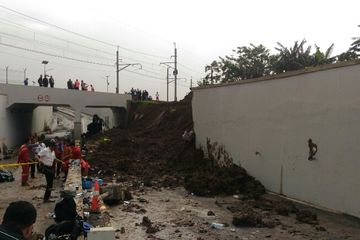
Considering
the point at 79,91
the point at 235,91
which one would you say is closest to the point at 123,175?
the point at 235,91

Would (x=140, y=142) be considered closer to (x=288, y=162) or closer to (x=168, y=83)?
(x=288, y=162)

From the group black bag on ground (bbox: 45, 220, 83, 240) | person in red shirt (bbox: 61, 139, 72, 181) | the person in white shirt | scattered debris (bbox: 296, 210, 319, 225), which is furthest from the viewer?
person in red shirt (bbox: 61, 139, 72, 181)

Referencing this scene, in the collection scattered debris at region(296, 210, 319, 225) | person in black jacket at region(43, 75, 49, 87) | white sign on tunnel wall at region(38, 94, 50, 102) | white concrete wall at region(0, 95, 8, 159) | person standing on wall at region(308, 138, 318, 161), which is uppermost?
person in black jacket at region(43, 75, 49, 87)

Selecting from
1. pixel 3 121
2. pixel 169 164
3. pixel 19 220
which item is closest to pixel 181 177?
pixel 169 164

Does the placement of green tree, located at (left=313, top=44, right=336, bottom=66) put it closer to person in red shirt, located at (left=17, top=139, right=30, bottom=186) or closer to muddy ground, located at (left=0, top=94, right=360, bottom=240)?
muddy ground, located at (left=0, top=94, right=360, bottom=240)

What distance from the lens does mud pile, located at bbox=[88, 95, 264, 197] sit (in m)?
18.0

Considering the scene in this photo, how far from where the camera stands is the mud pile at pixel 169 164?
18000mm

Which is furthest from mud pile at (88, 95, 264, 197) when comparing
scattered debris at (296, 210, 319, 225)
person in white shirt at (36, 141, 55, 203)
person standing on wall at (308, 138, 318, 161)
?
person in white shirt at (36, 141, 55, 203)

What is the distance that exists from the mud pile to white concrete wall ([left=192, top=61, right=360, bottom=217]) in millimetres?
1027

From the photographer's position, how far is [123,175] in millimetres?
21359

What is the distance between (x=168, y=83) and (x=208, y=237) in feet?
194

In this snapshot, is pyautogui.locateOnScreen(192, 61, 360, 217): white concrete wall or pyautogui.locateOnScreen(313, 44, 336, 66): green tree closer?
pyautogui.locateOnScreen(192, 61, 360, 217): white concrete wall

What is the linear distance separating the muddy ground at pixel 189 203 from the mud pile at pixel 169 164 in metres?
0.04

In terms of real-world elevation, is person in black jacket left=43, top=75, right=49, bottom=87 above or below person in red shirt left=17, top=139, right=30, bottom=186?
above
